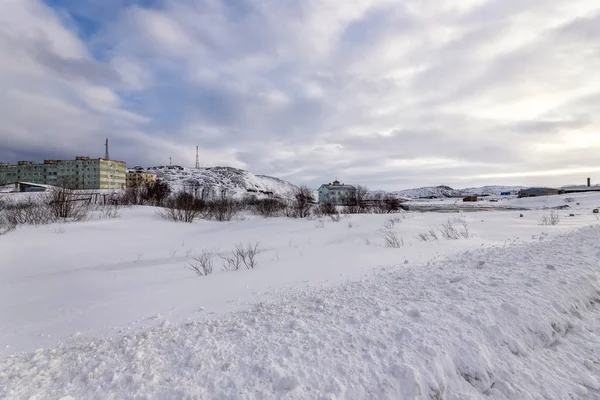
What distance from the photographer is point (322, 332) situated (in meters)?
2.87

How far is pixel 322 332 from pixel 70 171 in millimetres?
125264

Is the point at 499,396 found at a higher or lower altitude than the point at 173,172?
lower

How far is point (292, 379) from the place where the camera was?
219 centimetres

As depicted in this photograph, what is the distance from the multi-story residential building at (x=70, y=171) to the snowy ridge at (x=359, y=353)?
10932 cm

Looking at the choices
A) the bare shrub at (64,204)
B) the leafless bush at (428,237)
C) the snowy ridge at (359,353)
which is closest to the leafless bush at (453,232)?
the leafless bush at (428,237)

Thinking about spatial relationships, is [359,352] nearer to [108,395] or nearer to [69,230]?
[108,395]

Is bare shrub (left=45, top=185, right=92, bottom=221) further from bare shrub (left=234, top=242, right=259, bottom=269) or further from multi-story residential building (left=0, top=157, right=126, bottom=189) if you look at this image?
multi-story residential building (left=0, top=157, right=126, bottom=189)

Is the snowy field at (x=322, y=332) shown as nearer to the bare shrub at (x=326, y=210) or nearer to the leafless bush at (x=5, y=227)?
the leafless bush at (x=5, y=227)

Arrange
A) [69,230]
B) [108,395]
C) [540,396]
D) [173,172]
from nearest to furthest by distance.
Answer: [108,395]
[540,396]
[69,230]
[173,172]

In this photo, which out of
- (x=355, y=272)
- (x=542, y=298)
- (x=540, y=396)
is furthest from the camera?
(x=355, y=272)

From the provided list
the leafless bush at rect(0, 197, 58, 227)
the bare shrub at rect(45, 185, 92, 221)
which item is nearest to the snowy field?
the leafless bush at rect(0, 197, 58, 227)

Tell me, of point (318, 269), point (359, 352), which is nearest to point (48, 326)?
point (359, 352)

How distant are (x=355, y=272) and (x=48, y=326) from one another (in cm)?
460

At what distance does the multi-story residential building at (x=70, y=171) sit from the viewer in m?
97.8
